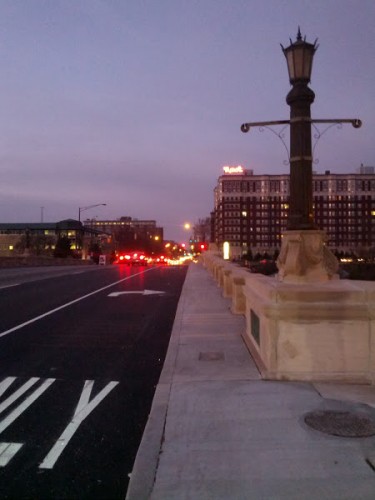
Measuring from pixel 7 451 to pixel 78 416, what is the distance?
3.80 ft

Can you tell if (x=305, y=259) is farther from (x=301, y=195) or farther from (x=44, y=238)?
(x=44, y=238)

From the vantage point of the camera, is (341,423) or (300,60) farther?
(300,60)

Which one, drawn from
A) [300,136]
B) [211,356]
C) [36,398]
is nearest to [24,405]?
[36,398]

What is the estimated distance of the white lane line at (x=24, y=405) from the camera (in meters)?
6.21

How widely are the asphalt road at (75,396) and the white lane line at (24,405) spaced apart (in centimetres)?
1

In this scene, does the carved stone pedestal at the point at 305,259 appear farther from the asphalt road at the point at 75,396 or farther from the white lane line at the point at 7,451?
the white lane line at the point at 7,451

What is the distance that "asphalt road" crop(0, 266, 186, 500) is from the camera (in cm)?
486

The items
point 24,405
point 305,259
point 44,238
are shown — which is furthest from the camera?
point 44,238

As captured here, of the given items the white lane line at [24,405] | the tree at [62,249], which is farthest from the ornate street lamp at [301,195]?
the tree at [62,249]

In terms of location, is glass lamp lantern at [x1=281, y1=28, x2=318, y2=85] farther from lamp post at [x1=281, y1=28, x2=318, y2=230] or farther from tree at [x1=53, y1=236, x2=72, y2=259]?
tree at [x1=53, y1=236, x2=72, y2=259]

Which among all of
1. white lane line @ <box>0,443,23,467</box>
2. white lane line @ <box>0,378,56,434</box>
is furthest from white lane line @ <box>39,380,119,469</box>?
white lane line @ <box>0,378,56,434</box>

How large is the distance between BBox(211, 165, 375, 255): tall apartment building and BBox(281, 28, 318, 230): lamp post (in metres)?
54.5

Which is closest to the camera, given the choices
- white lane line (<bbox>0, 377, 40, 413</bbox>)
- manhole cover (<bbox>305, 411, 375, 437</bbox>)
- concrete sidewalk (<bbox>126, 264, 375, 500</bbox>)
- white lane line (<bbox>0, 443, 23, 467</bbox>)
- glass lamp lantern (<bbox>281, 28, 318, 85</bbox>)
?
concrete sidewalk (<bbox>126, 264, 375, 500</bbox>)

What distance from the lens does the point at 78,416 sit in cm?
645
